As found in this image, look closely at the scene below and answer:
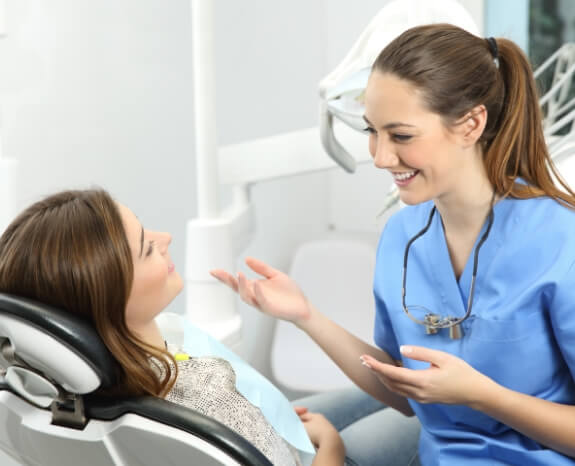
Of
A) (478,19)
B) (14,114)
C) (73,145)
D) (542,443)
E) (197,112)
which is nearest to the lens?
(542,443)

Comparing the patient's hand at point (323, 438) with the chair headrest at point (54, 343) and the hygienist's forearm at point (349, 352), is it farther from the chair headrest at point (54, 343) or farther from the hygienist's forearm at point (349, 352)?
the chair headrest at point (54, 343)

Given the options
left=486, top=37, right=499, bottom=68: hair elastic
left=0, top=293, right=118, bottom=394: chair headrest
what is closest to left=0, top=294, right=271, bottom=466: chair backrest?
left=0, top=293, right=118, bottom=394: chair headrest

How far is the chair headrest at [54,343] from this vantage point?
741mm

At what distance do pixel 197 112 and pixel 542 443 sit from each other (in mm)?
850

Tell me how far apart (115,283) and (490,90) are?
58 cm

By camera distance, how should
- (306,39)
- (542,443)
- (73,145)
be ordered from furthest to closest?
1. (306,39)
2. (73,145)
3. (542,443)

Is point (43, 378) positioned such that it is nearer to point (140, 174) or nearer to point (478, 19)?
point (140, 174)

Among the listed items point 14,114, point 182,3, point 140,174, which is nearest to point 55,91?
point 14,114

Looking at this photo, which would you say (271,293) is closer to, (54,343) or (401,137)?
(401,137)

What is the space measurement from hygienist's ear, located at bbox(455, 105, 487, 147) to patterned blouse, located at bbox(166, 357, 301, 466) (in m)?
0.46

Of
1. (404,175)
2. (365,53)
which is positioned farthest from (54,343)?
(365,53)

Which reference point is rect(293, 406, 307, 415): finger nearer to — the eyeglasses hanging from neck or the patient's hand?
the patient's hand

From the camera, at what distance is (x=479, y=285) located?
111 cm

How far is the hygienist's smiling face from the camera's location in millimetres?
1025
